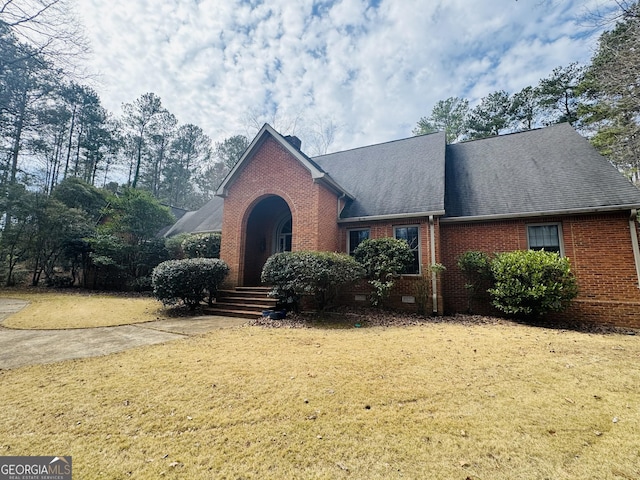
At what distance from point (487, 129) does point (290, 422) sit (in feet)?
89.9

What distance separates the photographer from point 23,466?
80.9 inches

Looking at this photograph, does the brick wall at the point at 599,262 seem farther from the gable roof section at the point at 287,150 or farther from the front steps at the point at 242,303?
the front steps at the point at 242,303

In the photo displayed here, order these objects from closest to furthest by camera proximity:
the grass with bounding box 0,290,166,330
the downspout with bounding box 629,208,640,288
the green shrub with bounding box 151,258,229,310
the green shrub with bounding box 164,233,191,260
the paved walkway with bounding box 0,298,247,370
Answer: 1. the paved walkway with bounding box 0,298,247,370
2. the grass with bounding box 0,290,166,330
3. the downspout with bounding box 629,208,640,288
4. the green shrub with bounding box 151,258,229,310
5. the green shrub with bounding box 164,233,191,260

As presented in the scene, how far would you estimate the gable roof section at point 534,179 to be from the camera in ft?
27.7

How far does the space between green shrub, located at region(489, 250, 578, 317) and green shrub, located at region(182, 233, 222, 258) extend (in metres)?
11.0

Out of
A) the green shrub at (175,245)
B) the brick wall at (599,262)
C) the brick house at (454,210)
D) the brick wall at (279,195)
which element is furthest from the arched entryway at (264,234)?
the brick wall at (599,262)

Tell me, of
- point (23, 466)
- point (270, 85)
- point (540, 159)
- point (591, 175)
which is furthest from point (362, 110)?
point (23, 466)

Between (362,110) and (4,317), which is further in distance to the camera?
(362,110)

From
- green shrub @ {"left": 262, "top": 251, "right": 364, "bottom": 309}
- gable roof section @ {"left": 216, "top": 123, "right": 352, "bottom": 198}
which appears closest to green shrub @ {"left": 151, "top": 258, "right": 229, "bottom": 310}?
green shrub @ {"left": 262, "top": 251, "right": 364, "bottom": 309}

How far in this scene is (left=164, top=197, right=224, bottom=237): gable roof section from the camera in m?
14.6

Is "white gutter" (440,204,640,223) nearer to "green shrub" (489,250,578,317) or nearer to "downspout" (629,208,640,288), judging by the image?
"downspout" (629,208,640,288)

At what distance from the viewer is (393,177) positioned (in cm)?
1212

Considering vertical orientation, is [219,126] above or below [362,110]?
above

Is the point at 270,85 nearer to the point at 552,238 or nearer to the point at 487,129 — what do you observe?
the point at 552,238
